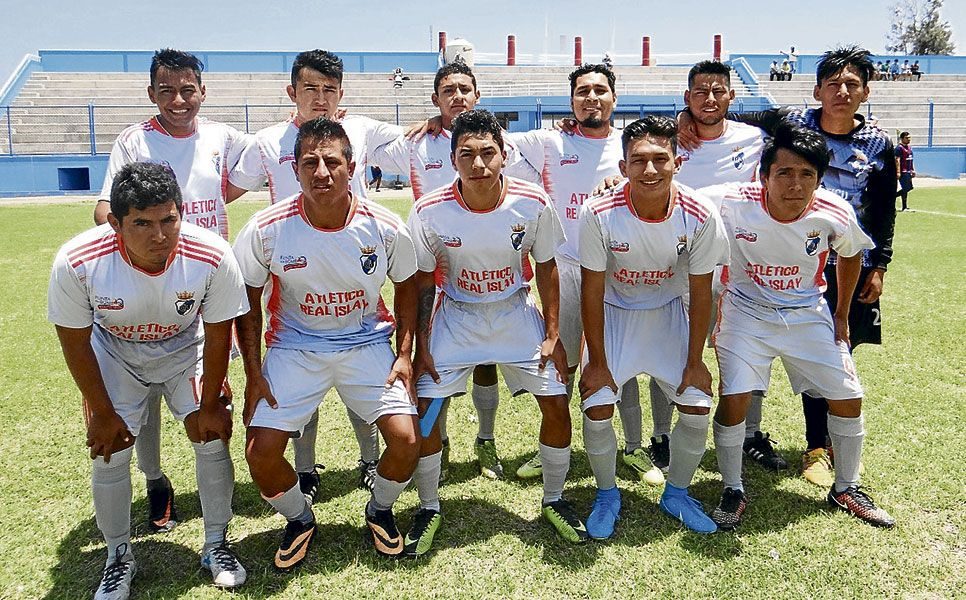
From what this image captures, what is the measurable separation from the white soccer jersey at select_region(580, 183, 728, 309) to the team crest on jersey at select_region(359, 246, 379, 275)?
1091mm

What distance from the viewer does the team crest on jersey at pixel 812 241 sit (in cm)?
380

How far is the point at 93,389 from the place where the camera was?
3146 mm

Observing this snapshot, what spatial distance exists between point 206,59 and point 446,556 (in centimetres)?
4079

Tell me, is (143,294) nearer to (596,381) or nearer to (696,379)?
(596,381)

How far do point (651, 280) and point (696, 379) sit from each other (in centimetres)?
59

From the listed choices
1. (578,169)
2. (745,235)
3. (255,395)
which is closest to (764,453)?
(745,235)

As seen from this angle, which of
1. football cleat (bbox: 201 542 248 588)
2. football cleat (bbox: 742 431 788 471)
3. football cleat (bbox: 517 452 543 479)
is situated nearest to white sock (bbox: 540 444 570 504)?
football cleat (bbox: 517 452 543 479)

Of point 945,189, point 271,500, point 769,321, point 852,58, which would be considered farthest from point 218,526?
point 945,189

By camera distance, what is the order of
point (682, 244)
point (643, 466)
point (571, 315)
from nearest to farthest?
1. point (682, 244)
2. point (643, 466)
3. point (571, 315)

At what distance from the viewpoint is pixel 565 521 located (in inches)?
142

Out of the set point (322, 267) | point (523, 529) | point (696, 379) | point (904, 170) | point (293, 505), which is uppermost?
point (904, 170)

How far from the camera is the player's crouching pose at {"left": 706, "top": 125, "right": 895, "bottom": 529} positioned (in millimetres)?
3744

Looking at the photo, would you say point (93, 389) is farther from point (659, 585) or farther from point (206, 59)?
point (206, 59)

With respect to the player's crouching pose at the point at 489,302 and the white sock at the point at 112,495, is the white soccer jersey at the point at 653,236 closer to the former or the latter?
the player's crouching pose at the point at 489,302
